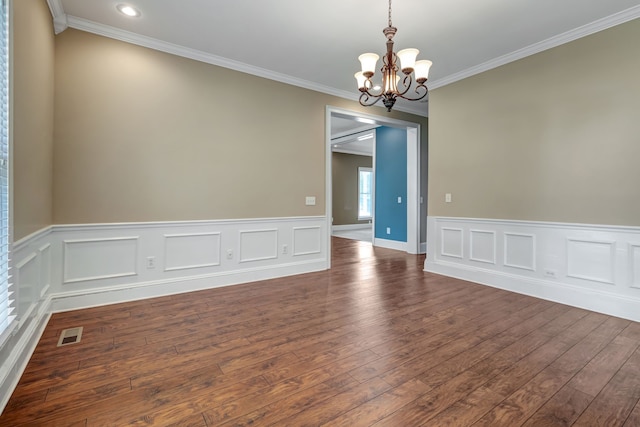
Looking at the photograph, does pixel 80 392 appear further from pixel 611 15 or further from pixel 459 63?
pixel 611 15

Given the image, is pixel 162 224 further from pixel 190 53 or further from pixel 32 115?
pixel 190 53

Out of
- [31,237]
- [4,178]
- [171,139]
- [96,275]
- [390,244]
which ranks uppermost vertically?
[171,139]

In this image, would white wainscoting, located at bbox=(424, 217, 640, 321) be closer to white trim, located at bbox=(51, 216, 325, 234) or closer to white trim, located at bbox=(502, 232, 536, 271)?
white trim, located at bbox=(502, 232, 536, 271)

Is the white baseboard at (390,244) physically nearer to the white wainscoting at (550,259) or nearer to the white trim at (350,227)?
the white wainscoting at (550,259)

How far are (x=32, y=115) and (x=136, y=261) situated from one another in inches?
67.1

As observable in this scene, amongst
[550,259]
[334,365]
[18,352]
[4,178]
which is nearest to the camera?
[4,178]

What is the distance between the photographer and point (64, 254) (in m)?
3.04

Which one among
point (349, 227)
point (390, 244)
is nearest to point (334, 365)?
point (390, 244)

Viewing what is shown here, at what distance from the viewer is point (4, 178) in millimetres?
1693

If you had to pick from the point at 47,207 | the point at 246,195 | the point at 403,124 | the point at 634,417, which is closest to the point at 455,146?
the point at 403,124

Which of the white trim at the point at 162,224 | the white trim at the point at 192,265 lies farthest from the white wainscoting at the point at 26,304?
the white trim at the point at 192,265

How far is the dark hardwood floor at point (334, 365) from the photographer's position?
162cm

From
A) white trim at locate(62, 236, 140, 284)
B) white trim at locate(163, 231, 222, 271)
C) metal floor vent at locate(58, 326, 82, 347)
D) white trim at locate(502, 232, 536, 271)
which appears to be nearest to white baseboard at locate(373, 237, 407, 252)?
white trim at locate(502, 232, 536, 271)

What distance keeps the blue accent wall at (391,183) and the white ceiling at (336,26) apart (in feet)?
9.60
